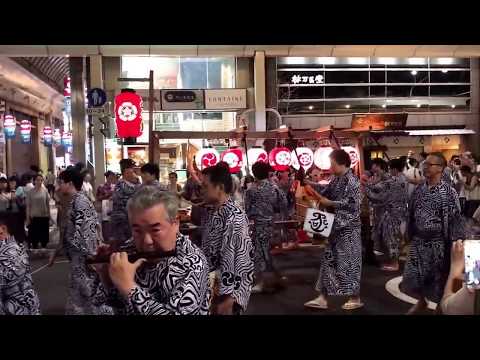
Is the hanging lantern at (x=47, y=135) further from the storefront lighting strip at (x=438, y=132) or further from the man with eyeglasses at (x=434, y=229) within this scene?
the man with eyeglasses at (x=434, y=229)

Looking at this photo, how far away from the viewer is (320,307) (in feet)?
22.1

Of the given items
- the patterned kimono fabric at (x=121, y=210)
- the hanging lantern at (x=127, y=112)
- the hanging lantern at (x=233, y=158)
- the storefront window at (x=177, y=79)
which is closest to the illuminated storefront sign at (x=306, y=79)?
the storefront window at (x=177, y=79)

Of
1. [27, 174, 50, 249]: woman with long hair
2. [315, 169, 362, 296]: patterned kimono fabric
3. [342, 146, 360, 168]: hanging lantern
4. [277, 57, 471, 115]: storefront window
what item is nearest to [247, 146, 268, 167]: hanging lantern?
[342, 146, 360, 168]: hanging lantern

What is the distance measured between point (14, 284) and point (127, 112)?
8225mm

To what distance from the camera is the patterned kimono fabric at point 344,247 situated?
645 centimetres

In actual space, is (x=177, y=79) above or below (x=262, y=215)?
above

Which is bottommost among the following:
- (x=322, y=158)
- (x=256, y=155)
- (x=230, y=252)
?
(x=230, y=252)

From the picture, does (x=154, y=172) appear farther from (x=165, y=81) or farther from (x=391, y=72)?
(x=391, y=72)

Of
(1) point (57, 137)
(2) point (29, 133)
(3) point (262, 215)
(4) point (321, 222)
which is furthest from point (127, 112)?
(1) point (57, 137)

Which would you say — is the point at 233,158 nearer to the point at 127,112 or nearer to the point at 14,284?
the point at 127,112

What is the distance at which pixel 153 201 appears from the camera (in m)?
2.33

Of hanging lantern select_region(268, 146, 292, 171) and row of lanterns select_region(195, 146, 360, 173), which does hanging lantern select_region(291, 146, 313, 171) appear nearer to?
row of lanterns select_region(195, 146, 360, 173)
